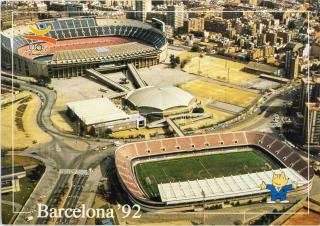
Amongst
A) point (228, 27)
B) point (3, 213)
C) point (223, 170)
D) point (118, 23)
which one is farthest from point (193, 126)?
point (228, 27)

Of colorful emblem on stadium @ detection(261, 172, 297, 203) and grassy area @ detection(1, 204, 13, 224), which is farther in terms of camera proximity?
colorful emblem on stadium @ detection(261, 172, 297, 203)

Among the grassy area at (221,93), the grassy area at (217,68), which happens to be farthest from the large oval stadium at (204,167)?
the grassy area at (217,68)

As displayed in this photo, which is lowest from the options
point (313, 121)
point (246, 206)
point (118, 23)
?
point (246, 206)

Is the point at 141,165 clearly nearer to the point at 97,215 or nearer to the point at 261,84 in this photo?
the point at 97,215

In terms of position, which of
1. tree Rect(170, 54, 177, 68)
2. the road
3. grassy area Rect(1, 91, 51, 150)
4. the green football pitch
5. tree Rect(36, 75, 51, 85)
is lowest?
the green football pitch

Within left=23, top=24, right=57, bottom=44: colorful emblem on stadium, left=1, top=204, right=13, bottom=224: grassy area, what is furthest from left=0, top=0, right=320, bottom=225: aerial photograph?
left=23, top=24, right=57, bottom=44: colorful emblem on stadium

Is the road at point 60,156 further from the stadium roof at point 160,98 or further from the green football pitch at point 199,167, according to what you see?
the stadium roof at point 160,98

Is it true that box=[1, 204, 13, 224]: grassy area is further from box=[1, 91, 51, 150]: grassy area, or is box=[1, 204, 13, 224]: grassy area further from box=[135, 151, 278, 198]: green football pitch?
box=[1, 91, 51, 150]: grassy area
